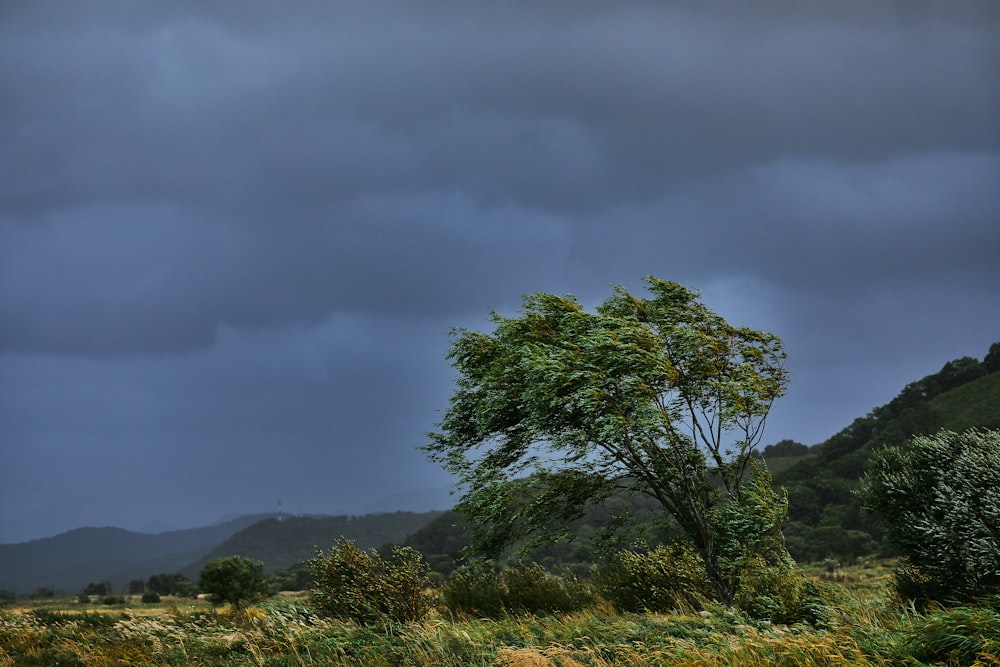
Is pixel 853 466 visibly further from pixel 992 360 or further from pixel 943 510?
pixel 943 510

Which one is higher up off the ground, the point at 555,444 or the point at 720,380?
the point at 720,380

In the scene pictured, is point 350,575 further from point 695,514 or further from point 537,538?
point 695,514

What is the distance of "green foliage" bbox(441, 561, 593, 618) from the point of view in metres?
20.7

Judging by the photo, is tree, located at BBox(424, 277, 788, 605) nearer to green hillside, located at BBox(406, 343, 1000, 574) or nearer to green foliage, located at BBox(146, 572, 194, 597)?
green hillside, located at BBox(406, 343, 1000, 574)

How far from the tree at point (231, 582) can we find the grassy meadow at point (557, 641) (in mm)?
17527

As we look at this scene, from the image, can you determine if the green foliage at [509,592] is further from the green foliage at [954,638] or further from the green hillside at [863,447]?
the green hillside at [863,447]

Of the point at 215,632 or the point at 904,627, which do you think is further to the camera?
the point at 215,632

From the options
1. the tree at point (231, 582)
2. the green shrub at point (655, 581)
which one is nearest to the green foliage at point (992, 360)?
the green shrub at point (655, 581)

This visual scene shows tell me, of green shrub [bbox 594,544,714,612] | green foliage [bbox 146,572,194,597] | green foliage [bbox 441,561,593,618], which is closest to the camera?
green shrub [bbox 594,544,714,612]

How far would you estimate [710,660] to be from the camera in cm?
983

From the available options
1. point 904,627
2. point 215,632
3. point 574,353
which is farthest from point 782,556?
point 215,632

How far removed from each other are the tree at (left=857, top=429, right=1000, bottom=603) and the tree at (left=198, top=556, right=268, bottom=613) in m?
33.9

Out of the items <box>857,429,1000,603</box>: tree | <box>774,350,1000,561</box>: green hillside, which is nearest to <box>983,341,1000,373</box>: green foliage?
<box>774,350,1000,561</box>: green hillside

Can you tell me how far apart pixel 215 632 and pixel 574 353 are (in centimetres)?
1292
